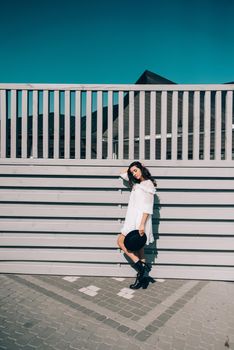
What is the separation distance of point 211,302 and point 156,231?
1293 mm

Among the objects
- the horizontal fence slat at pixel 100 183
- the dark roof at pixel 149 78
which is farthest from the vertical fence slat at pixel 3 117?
the dark roof at pixel 149 78

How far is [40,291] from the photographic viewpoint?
4.30 metres

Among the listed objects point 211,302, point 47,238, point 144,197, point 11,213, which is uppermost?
point 144,197

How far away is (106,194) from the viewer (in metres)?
4.84

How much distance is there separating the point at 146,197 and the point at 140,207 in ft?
0.58

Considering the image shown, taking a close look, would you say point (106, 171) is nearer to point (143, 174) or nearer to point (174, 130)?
point (143, 174)

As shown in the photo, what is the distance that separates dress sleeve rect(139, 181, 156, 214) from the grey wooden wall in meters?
0.48

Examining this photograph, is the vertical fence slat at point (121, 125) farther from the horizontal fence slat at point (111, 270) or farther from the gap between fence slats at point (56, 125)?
the horizontal fence slat at point (111, 270)

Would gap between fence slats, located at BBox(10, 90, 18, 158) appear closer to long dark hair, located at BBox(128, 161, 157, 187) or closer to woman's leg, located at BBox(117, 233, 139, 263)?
long dark hair, located at BBox(128, 161, 157, 187)

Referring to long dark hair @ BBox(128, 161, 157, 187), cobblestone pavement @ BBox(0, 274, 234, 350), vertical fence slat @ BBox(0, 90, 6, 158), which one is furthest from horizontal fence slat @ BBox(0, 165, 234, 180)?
cobblestone pavement @ BBox(0, 274, 234, 350)

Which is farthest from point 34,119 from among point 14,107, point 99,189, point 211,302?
point 211,302

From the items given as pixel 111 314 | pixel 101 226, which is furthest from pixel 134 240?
pixel 111 314

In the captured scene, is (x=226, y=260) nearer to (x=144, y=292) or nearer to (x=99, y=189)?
(x=144, y=292)

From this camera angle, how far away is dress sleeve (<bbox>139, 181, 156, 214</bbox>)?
4305 mm
